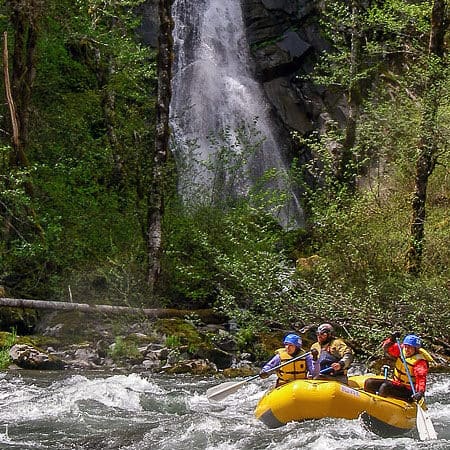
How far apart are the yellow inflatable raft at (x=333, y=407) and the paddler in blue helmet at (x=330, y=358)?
1.84ft

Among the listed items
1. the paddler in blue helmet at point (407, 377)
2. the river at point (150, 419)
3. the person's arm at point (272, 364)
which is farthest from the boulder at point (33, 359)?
the paddler in blue helmet at point (407, 377)

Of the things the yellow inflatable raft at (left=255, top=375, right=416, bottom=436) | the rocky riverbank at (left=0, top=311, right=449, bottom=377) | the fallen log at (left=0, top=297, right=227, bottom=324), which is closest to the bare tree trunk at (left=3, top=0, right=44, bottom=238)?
the fallen log at (left=0, top=297, right=227, bottom=324)

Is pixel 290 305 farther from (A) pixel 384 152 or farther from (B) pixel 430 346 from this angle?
(A) pixel 384 152

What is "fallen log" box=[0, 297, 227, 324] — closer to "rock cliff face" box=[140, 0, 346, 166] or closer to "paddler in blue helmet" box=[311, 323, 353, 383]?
"paddler in blue helmet" box=[311, 323, 353, 383]

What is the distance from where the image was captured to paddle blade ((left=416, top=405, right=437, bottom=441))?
6.94m

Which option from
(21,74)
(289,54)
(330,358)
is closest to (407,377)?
(330,358)

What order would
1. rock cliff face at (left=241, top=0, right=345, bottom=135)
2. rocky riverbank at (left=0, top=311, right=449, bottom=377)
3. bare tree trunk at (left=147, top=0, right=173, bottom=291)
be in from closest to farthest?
rocky riverbank at (left=0, top=311, right=449, bottom=377) < bare tree trunk at (left=147, top=0, right=173, bottom=291) < rock cliff face at (left=241, top=0, right=345, bottom=135)

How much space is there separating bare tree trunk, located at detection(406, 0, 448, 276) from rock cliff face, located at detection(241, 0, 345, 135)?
27.5 ft

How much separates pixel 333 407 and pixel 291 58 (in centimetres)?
1727

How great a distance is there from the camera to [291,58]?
22781 millimetres

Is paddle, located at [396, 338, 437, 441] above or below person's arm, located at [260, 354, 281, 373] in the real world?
below

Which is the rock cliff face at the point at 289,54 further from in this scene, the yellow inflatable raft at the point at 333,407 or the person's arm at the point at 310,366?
the yellow inflatable raft at the point at 333,407

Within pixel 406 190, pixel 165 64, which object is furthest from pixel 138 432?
pixel 406 190

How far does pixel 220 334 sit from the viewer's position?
39.8ft
